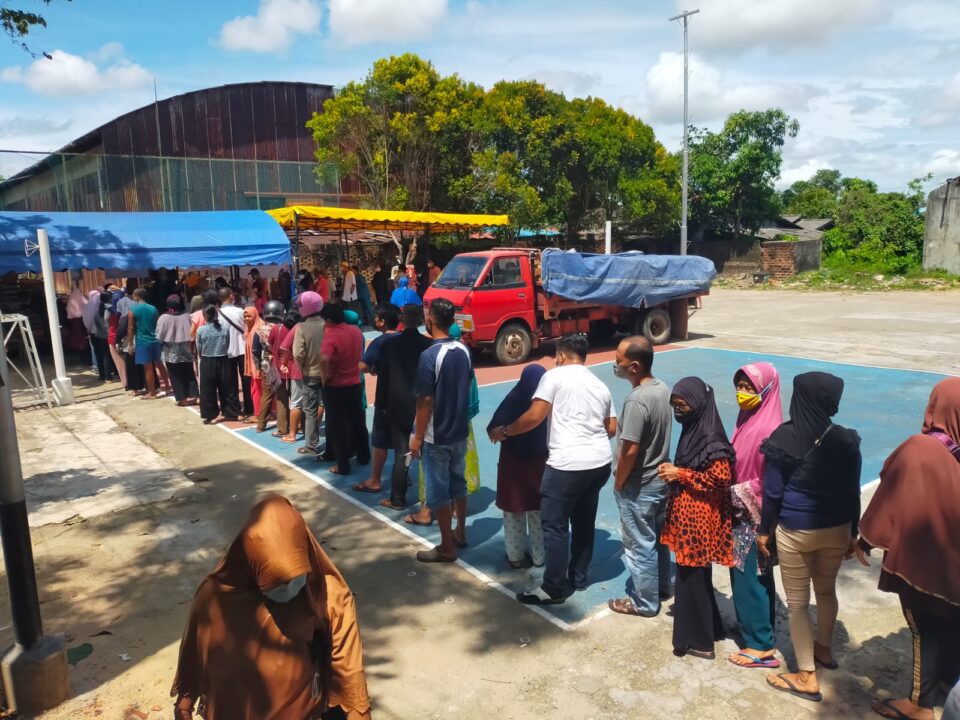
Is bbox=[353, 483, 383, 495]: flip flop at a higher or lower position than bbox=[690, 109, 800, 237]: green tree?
lower

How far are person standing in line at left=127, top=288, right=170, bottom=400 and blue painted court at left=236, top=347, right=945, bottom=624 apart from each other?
280cm

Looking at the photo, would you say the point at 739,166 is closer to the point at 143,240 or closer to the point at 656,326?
the point at 656,326

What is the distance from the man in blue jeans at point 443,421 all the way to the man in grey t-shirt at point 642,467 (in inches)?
46.5

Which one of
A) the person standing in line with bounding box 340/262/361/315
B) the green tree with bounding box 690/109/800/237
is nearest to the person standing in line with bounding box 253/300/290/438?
the person standing in line with bounding box 340/262/361/315

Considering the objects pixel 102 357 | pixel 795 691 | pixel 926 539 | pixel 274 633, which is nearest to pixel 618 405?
pixel 795 691

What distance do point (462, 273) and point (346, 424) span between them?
20.6 feet

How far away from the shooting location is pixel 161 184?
2216 cm

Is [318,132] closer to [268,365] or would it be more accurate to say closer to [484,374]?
[484,374]

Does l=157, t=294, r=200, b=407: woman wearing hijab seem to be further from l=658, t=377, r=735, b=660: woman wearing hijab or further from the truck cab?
l=658, t=377, r=735, b=660: woman wearing hijab

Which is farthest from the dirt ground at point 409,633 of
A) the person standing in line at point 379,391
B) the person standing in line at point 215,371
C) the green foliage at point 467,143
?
the green foliage at point 467,143

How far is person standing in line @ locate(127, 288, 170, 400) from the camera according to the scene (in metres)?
10.5

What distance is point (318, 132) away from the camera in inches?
922

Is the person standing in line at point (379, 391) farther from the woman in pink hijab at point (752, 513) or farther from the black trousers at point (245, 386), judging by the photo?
the black trousers at point (245, 386)

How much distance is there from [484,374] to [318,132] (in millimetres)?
14664
